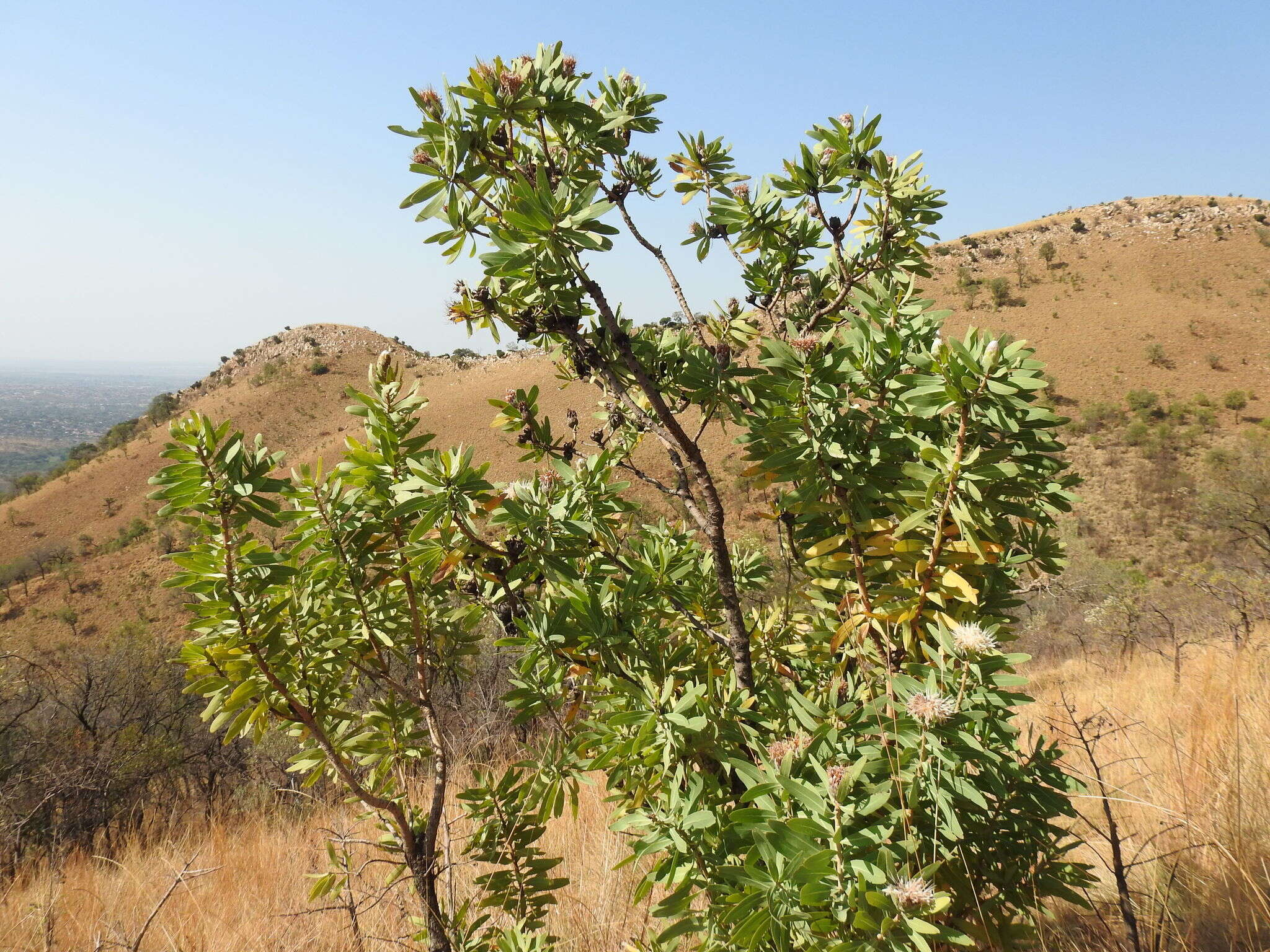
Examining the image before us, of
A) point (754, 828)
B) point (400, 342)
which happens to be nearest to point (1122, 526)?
point (754, 828)

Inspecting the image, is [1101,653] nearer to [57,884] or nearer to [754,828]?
[754,828]

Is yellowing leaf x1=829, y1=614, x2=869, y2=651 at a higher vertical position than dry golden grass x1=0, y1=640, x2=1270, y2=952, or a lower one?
higher

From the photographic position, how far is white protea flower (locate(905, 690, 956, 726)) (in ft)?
3.04

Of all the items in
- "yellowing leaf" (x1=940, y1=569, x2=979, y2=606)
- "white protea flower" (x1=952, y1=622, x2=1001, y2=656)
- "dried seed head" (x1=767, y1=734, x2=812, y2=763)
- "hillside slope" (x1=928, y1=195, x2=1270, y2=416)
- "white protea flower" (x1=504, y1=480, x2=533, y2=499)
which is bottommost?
"dried seed head" (x1=767, y1=734, x2=812, y2=763)

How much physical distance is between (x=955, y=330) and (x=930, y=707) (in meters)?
30.2

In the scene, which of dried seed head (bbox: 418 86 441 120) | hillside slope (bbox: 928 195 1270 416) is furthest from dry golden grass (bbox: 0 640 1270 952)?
hillside slope (bbox: 928 195 1270 416)

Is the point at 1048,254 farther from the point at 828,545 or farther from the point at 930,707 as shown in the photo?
the point at 930,707

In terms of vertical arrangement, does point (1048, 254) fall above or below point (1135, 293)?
above

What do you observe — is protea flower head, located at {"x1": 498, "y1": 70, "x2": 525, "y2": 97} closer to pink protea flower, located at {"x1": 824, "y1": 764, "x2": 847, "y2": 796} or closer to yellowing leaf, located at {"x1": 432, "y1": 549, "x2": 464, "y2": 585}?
yellowing leaf, located at {"x1": 432, "y1": 549, "x2": 464, "y2": 585}

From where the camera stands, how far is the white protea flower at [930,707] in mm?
928

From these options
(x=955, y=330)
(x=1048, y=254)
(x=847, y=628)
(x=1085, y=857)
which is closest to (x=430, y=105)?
(x=847, y=628)

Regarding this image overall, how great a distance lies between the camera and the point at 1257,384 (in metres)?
24.5

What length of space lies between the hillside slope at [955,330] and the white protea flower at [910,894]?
17570 mm

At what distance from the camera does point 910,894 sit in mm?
814
